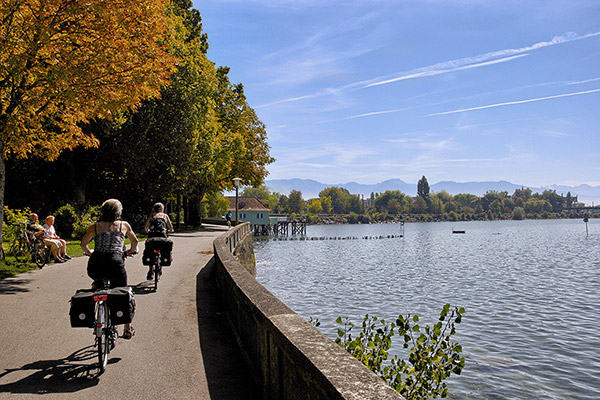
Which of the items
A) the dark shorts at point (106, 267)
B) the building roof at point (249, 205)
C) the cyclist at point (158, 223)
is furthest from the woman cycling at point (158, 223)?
the building roof at point (249, 205)

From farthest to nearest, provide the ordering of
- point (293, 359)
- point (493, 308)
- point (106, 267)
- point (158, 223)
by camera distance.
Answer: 1. point (493, 308)
2. point (158, 223)
3. point (106, 267)
4. point (293, 359)

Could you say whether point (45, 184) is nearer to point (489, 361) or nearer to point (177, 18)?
point (177, 18)

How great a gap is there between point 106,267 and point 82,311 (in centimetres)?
73

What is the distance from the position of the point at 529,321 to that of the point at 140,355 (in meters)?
17.1

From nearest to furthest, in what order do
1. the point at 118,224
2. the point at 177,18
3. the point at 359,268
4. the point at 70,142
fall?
the point at 118,224 < the point at 70,142 < the point at 177,18 < the point at 359,268

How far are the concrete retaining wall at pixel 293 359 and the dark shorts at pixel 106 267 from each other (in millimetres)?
1565

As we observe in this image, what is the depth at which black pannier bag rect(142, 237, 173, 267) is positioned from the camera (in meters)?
11.6

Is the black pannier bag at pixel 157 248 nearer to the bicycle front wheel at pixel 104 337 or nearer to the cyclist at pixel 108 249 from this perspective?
the cyclist at pixel 108 249

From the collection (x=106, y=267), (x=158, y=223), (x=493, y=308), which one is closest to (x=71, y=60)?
(x=158, y=223)

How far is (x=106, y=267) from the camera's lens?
20.2 feet

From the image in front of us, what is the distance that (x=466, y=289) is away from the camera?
92.7 feet

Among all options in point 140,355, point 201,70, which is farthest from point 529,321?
point 201,70

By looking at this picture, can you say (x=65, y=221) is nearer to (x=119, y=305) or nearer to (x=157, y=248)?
(x=157, y=248)

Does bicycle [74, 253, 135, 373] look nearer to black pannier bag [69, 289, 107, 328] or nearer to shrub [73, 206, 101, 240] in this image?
black pannier bag [69, 289, 107, 328]
